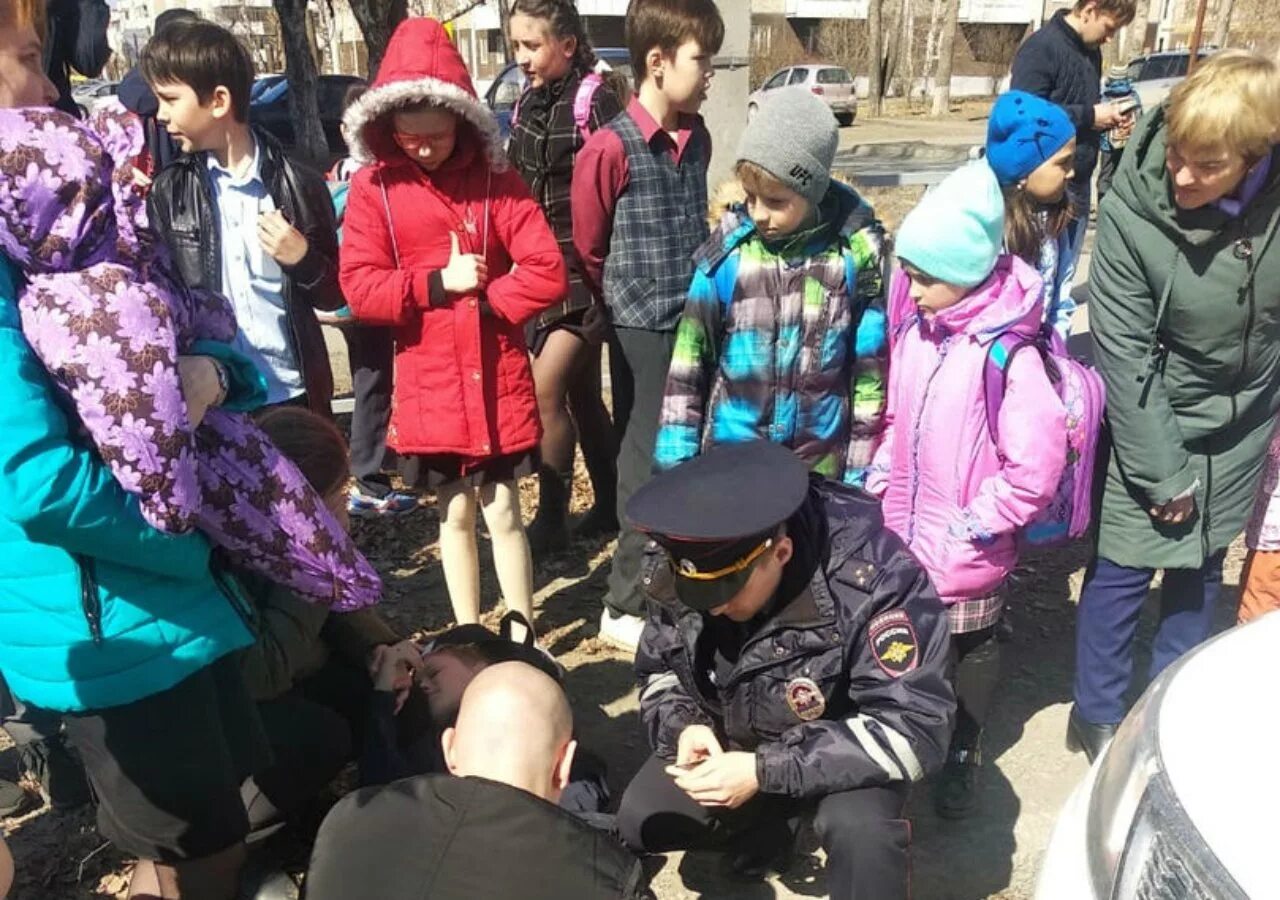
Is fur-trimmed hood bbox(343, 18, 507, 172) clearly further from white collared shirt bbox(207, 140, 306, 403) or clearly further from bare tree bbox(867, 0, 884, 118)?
bare tree bbox(867, 0, 884, 118)

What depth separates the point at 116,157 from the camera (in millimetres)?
1747

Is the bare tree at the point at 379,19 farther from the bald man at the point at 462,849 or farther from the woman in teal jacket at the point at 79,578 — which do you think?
the bald man at the point at 462,849

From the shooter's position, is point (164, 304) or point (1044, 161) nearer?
point (164, 304)

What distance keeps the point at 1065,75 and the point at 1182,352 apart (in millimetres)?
3112

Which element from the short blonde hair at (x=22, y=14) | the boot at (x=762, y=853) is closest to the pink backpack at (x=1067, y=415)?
the boot at (x=762, y=853)

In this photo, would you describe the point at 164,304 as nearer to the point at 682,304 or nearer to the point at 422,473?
the point at 422,473

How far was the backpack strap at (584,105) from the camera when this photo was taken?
4.03 meters

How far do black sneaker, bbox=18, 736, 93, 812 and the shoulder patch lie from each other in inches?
86.5

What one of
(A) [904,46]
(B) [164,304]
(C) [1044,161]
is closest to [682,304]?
(C) [1044,161]

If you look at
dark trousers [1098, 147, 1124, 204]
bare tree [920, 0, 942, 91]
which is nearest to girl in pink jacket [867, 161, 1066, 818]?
dark trousers [1098, 147, 1124, 204]

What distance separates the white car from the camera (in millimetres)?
1415

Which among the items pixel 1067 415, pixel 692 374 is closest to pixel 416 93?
pixel 692 374

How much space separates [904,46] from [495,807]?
4535 centimetres

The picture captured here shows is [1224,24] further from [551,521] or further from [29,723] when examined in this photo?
[29,723]
